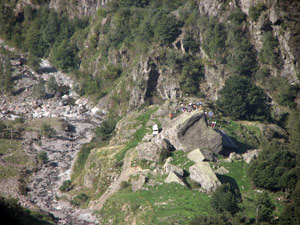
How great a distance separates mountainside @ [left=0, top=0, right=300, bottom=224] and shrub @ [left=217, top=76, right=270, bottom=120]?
0.28m

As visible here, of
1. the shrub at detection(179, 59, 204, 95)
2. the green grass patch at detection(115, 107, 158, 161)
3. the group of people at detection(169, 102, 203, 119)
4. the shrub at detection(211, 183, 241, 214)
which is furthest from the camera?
the shrub at detection(179, 59, 204, 95)

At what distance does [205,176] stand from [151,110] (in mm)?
22087

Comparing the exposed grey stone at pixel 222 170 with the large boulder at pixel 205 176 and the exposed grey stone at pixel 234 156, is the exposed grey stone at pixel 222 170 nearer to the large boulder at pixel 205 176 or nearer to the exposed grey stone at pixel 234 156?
the large boulder at pixel 205 176

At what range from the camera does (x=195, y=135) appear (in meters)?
53.2

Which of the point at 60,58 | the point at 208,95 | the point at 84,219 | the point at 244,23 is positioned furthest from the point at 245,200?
the point at 60,58

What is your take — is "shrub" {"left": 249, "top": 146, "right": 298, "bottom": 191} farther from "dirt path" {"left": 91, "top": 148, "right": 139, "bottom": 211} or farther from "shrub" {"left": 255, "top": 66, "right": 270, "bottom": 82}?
"shrub" {"left": 255, "top": 66, "right": 270, "bottom": 82}

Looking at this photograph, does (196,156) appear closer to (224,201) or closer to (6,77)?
(224,201)

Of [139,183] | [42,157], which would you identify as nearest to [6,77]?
[42,157]

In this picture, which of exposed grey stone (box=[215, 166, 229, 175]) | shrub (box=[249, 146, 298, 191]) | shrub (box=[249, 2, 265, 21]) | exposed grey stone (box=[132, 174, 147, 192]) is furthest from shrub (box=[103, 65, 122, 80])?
shrub (box=[249, 146, 298, 191])

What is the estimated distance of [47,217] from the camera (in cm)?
4725

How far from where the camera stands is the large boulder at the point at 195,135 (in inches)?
2085

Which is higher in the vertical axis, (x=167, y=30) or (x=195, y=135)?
(x=167, y=30)

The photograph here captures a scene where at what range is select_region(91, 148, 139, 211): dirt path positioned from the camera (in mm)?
52500

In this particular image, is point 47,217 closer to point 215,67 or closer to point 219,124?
point 219,124
